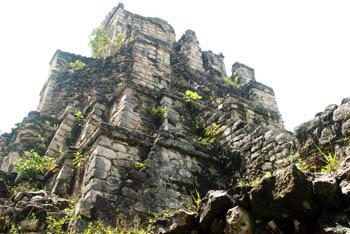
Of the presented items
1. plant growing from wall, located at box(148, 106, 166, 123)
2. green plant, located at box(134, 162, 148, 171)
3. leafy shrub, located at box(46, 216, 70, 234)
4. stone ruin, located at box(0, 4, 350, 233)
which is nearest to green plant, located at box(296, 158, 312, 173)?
stone ruin, located at box(0, 4, 350, 233)

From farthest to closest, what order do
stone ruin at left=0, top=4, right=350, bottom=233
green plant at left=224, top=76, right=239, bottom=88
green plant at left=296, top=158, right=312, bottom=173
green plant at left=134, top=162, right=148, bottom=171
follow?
green plant at left=224, top=76, right=239, bottom=88 < green plant at left=134, top=162, right=148, bottom=171 < green plant at left=296, top=158, right=312, bottom=173 < stone ruin at left=0, top=4, right=350, bottom=233

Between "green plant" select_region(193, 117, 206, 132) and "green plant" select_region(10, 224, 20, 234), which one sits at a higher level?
"green plant" select_region(193, 117, 206, 132)

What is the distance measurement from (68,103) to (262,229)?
10156 mm

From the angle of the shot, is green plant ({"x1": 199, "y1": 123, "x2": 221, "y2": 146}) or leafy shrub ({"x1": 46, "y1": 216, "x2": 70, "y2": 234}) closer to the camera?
leafy shrub ({"x1": 46, "y1": 216, "x2": 70, "y2": 234})

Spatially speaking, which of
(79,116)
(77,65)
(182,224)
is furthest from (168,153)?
(77,65)

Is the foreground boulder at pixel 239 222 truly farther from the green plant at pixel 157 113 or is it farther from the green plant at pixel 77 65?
the green plant at pixel 77 65

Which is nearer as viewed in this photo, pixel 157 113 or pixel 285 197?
Answer: pixel 285 197

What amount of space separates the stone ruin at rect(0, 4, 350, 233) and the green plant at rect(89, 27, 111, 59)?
2.95 feet

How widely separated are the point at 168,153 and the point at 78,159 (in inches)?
60.6

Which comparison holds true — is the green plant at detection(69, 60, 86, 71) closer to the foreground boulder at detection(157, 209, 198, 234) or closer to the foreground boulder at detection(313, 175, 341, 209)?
the foreground boulder at detection(157, 209, 198, 234)

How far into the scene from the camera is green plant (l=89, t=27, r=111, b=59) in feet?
46.7

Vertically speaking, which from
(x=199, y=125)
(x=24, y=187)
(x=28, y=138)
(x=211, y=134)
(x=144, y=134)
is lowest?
(x=24, y=187)

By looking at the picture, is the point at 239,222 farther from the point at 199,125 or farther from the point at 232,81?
the point at 232,81

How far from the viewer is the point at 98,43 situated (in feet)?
47.3
